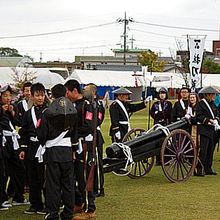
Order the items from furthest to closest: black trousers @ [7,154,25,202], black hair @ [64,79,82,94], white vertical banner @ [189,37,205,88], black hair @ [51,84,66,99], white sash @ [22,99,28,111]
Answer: white vertical banner @ [189,37,205,88] < white sash @ [22,99,28,111] < black trousers @ [7,154,25,202] < black hair @ [64,79,82,94] < black hair @ [51,84,66,99]

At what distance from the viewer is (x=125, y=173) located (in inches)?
395

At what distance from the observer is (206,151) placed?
1084cm

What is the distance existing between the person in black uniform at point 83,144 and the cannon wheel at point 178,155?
2.84m

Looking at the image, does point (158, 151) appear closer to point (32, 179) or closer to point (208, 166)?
point (208, 166)

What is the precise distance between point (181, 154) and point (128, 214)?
9.56 ft

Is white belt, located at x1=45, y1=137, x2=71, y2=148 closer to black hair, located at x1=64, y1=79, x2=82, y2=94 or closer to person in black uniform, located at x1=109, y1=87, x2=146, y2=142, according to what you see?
black hair, located at x1=64, y1=79, x2=82, y2=94

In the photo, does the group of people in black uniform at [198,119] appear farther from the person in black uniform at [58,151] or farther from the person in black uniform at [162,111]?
the person in black uniform at [58,151]

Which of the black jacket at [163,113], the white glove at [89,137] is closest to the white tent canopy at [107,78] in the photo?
the black jacket at [163,113]

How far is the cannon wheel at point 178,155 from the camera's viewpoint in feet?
31.8

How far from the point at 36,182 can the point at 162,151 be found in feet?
9.32

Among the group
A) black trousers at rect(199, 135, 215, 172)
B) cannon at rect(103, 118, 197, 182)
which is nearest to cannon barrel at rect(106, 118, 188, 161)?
cannon at rect(103, 118, 197, 182)

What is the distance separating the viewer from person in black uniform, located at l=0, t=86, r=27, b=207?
7383mm

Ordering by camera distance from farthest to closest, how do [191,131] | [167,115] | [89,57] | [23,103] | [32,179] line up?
[89,57] < [167,115] < [191,131] < [23,103] < [32,179]

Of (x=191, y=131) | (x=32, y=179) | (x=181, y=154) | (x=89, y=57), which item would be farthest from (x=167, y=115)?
(x=89, y=57)
